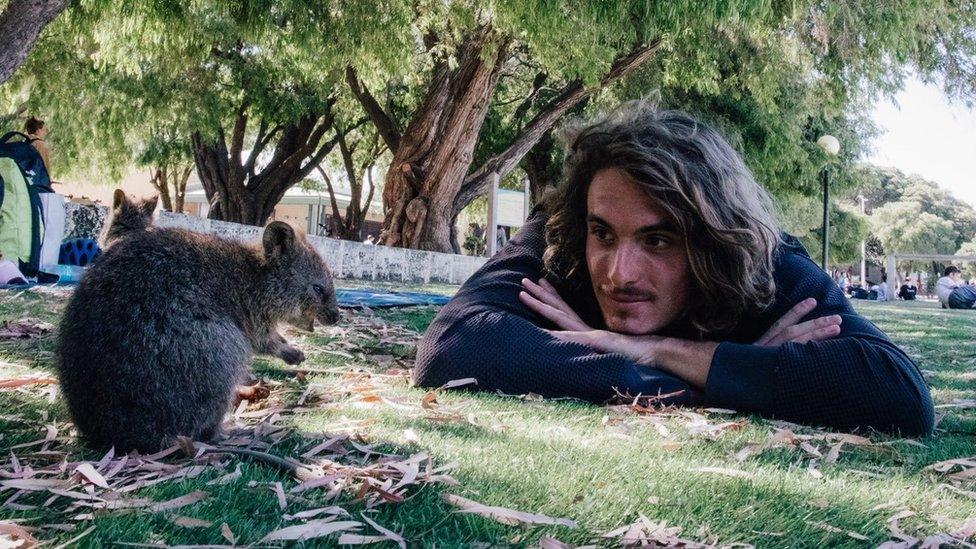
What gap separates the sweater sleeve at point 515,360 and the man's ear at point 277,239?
2.85 feet

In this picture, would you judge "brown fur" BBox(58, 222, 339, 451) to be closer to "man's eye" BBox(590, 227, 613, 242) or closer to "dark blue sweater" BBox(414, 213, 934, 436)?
"dark blue sweater" BBox(414, 213, 934, 436)

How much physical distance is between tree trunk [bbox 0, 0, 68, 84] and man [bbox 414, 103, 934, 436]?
2925mm

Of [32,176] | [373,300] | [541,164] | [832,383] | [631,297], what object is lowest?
[373,300]

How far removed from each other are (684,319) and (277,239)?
6.39ft

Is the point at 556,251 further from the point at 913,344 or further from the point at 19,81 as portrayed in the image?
the point at 19,81

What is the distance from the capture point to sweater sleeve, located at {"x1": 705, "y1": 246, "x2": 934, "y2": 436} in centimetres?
291

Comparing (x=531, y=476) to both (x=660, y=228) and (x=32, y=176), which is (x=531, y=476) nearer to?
(x=660, y=228)

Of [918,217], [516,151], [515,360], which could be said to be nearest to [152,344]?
[515,360]

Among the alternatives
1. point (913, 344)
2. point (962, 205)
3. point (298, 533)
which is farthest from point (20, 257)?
point (962, 205)

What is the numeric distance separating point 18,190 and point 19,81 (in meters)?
2.90

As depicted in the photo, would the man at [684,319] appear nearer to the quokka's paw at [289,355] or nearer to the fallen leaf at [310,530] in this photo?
the quokka's paw at [289,355]

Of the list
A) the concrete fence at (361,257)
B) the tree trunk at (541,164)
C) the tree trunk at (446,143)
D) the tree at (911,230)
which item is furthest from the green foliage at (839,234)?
the concrete fence at (361,257)

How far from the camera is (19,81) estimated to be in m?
10.6

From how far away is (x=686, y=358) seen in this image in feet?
10.8
